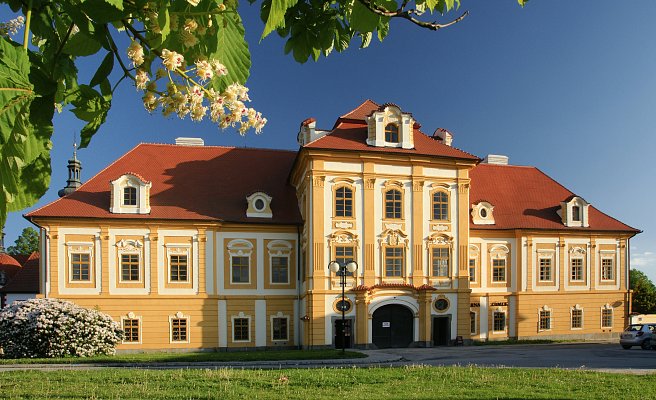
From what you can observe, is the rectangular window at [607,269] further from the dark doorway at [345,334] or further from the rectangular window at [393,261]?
the dark doorway at [345,334]

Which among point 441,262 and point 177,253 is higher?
point 177,253

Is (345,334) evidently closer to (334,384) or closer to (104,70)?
(334,384)

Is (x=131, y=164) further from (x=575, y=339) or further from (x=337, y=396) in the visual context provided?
(x=575, y=339)

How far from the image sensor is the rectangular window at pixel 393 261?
2919 centimetres

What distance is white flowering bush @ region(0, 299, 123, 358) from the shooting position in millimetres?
23719

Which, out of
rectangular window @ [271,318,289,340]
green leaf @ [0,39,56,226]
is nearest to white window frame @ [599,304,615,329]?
rectangular window @ [271,318,289,340]

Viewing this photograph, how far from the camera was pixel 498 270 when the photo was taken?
112ft

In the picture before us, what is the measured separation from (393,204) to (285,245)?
20.6ft

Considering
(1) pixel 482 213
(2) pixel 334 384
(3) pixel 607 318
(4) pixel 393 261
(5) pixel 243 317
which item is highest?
(1) pixel 482 213

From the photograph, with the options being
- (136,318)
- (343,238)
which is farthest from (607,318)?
(136,318)

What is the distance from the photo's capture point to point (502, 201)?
35969 mm

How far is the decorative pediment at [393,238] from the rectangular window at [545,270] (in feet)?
34.1

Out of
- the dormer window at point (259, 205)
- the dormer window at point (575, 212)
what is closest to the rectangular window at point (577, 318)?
the dormer window at point (575, 212)

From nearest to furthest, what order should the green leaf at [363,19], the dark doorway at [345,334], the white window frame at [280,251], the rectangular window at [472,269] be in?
the green leaf at [363,19] < the dark doorway at [345,334] < the white window frame at [280,251] < the rectangular window at [472,269]
